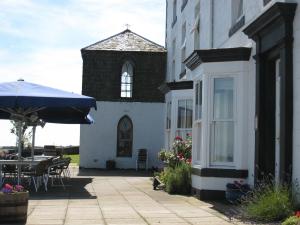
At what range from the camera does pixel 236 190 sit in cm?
1207

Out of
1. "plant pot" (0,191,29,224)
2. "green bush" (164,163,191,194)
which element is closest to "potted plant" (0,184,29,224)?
"plant pot" (0,191,29,224)

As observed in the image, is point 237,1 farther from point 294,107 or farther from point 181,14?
point 181,14

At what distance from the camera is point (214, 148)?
43.1 ft

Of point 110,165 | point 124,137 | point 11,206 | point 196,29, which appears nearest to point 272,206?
point 11,206

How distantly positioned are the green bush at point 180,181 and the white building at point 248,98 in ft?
2.08

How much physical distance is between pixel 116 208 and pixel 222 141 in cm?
311

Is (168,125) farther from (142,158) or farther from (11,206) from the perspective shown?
(11,206)

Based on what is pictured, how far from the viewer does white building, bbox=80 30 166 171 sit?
2880 cm

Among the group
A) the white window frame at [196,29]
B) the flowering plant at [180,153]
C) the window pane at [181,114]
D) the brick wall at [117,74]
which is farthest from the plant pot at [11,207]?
the brick wall at [117,74]

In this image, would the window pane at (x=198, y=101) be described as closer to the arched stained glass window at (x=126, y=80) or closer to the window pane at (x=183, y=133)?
the window pane at (x=183, y=133)

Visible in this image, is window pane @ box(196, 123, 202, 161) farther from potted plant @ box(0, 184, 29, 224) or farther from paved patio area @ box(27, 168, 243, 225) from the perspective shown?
potted plant @ box(0, 184, 29, 224)

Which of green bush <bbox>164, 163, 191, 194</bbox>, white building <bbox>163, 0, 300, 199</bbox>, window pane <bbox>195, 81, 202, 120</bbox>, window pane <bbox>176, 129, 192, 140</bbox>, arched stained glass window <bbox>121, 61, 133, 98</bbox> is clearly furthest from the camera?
arched stained glass window <bbox>121, 61, 133, 98</bbox>

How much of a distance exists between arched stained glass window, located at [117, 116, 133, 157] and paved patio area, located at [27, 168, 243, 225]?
513 inches

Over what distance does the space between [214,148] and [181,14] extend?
1142 centimetres
